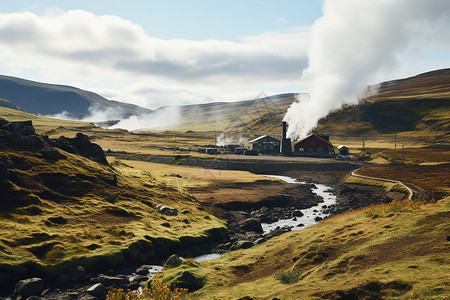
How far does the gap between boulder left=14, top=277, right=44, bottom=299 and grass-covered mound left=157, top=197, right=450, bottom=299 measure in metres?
10.5

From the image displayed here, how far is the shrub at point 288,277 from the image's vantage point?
25125 millimetres

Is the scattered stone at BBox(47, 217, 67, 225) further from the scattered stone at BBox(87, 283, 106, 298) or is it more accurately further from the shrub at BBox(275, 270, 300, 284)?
the shrub at BBox(275, 270, 300, 284)

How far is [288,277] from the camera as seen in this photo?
25.6m

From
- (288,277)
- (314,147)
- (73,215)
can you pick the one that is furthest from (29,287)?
(314,147)

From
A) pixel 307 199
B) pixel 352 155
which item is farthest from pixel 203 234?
pixel 352 155

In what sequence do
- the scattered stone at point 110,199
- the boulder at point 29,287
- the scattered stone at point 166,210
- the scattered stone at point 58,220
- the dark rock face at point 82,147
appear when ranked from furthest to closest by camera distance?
1. the dark rock face at point 82,147
2. the scattered stone at point 166,210
3. the scattered stone at point 110,199
4. the scattered stone at point 58,220
5. the boulder at point 29,287

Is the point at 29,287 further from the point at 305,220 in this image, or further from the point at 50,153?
the point at 305,220

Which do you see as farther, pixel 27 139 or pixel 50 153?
pixel 27 139

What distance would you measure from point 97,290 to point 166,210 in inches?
1038

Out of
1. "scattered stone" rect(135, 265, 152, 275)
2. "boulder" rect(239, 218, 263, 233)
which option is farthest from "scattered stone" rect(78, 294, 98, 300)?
"boulder" rect(239, 218, 263, 233)

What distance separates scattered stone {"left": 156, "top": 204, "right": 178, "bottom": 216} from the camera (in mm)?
55625

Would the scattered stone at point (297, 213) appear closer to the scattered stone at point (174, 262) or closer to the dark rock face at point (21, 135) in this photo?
the scattered stone at point (174, 262)

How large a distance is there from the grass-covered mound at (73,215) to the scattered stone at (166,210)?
0.79m

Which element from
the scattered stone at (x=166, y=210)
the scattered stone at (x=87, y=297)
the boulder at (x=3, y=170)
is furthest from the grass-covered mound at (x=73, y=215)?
the scattered stone at (x=87, y=297)
